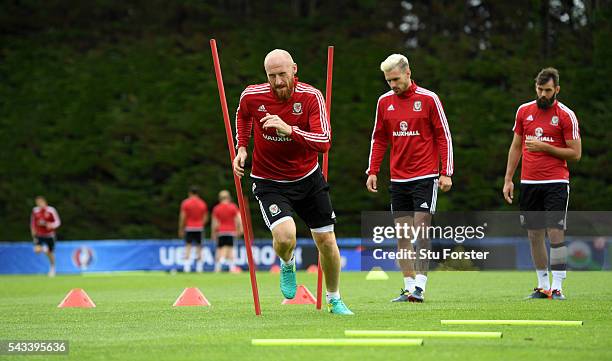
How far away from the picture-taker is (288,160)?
872 centimetres

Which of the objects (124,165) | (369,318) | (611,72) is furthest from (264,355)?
(124,165)

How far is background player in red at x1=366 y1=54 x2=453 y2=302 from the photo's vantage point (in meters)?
10.4

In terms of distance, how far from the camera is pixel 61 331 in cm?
799

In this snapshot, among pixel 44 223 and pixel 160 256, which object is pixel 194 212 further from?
pixel 44 223

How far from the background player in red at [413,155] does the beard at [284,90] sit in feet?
6.91

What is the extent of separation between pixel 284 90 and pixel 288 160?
652 mm

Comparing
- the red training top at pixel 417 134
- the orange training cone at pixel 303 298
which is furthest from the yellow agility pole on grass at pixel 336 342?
the red training top at pixel 417 134

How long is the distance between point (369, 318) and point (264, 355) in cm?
240

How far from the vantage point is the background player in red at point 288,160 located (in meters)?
8.37

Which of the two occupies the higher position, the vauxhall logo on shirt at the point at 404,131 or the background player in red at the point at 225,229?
the vauxhall logo on shirt at the point at 404,131

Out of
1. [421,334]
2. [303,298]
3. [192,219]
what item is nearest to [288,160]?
[303,298]

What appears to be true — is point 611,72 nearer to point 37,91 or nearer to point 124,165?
point 124,165

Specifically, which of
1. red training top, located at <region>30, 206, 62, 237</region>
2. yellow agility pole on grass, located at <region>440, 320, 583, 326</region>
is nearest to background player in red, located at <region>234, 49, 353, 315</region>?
yellow agility pole on grass, located at <region>440, 320, 583, 326</region>

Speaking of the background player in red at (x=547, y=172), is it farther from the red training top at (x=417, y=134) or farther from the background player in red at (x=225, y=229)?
the background player in red at (x=225, y=229)
